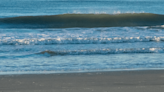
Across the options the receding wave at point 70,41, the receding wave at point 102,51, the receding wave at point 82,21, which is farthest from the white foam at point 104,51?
the receding wave at point 82,21

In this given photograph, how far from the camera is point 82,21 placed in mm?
17969

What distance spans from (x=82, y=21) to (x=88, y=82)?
13802 millimetres

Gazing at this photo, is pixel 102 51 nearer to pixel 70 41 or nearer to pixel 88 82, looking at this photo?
pixel 70 41

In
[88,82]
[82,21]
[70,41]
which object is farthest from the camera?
[82,21]

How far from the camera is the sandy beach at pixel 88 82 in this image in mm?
3980

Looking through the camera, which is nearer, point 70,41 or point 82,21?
point 70,41

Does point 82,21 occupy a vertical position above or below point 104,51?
above

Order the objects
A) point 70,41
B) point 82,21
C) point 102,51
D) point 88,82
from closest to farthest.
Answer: point 88,82, point 102,51, point 70,41, point 82,21

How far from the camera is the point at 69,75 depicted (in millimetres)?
4879

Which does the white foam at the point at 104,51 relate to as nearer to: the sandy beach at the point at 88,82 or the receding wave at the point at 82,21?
the sandy beach at the point at 88,82

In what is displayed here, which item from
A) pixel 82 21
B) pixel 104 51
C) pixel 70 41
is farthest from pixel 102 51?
pixel 82 21

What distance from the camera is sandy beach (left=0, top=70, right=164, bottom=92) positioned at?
3.98m

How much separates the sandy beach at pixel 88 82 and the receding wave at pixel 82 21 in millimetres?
11464

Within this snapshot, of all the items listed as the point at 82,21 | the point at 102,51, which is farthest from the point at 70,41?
the point at 82,21
